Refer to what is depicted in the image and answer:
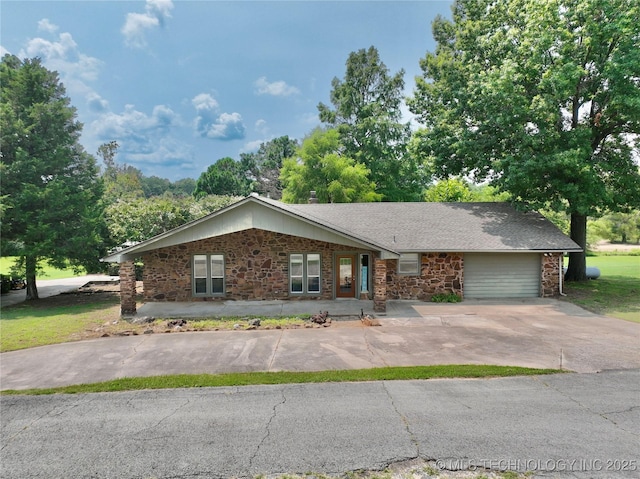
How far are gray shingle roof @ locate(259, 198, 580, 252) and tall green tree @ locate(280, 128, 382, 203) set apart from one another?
37.7 ft

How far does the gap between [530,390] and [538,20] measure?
60.7 feet

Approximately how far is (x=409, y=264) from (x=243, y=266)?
733 centimetres

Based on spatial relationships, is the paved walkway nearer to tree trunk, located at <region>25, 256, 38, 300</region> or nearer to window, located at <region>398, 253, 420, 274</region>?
window, located at <region>398, 253, 420, 274</region>

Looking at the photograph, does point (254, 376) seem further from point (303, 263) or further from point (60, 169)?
point (60, 169)

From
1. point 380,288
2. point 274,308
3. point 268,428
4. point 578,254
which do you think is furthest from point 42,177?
point 578,254

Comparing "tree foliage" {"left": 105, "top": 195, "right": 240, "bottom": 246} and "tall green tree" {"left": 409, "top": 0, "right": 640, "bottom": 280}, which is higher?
"tall green tree" {"left": 409, "top": 0, "right": 640, "bottom": 280}

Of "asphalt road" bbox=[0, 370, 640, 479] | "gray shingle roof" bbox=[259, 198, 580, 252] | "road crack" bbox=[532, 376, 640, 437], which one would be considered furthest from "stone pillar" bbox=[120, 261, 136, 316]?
"road crack" bbox=[532, 376, 640, 437]

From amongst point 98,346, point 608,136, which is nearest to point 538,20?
point 608,136

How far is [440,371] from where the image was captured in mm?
7941

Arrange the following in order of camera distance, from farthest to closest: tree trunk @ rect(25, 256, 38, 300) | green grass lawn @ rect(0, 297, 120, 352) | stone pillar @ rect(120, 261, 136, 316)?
tree trunk @ rect(25, 256, 38, 300) < stone pillar @ rect(120, 261, 136, 316) < green grass lawn @ rect(0, 297, 120, 352)

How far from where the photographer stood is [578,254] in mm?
20719

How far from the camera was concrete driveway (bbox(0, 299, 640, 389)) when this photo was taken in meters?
8.39

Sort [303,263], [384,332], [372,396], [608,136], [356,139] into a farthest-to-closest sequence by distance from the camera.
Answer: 1. [356,139]
2. [608,136]
3. [303,263]
4. [384,332]
5. [372,396]

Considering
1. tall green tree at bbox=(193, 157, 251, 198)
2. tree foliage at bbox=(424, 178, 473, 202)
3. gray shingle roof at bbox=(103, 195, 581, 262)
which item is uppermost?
tall green tree at bbox=(193, 157, 251, 198)
